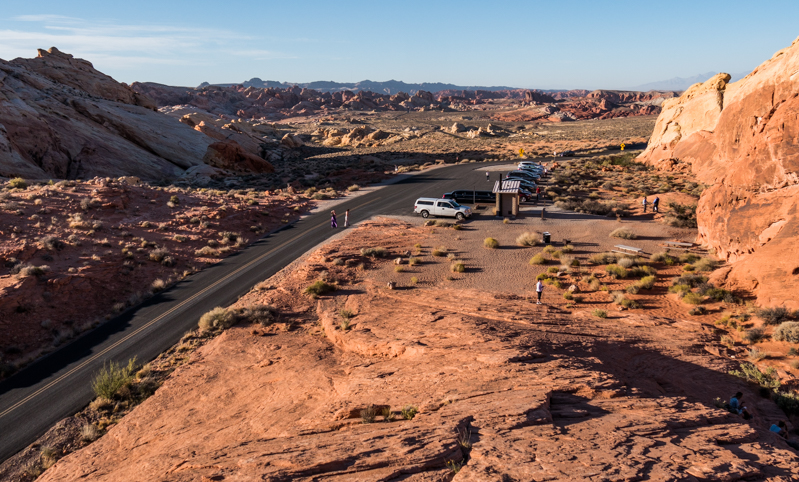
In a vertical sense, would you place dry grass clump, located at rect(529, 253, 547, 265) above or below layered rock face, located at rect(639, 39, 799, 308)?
below

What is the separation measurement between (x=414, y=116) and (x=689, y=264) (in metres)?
174

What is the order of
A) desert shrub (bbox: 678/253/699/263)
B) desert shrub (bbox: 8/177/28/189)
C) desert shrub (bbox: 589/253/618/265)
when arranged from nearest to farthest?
1. desert shrub (bbox: 678/253/699/263)
2. desert shrub (bbox: 589/253/618/265)
3. desert shrub (bbox: 8/177/28/189)

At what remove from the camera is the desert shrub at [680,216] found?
31922 mm

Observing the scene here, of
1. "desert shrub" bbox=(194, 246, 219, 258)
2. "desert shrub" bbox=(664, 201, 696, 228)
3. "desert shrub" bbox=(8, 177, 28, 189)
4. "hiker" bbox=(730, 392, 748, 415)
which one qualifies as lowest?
"hiker" bbox=(730, 392, 748, 415)

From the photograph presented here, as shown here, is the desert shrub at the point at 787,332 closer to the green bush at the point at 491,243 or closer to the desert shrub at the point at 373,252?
the green bush at the point at 491,243

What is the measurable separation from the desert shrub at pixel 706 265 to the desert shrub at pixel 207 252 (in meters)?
28.7

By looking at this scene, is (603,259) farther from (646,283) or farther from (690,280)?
(690,280)

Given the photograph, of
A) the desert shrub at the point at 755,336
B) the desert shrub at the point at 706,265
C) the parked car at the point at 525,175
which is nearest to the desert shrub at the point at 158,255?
the desert shrub at the point at 755,336

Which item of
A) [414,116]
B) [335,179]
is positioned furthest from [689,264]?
[414,116]

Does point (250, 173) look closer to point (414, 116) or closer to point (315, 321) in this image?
point (315, 321)

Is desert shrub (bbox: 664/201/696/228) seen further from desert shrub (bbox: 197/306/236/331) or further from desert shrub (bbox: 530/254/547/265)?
desert shrub (bbox: 197/306/236/331)

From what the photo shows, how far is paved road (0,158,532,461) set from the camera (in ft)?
46.6

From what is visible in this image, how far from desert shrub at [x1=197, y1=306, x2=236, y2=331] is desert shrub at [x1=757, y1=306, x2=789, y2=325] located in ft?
71.8

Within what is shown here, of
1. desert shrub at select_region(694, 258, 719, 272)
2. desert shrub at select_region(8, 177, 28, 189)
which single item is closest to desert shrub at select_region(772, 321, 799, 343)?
desert shrub at select_region(694, 258, 719, 272)
